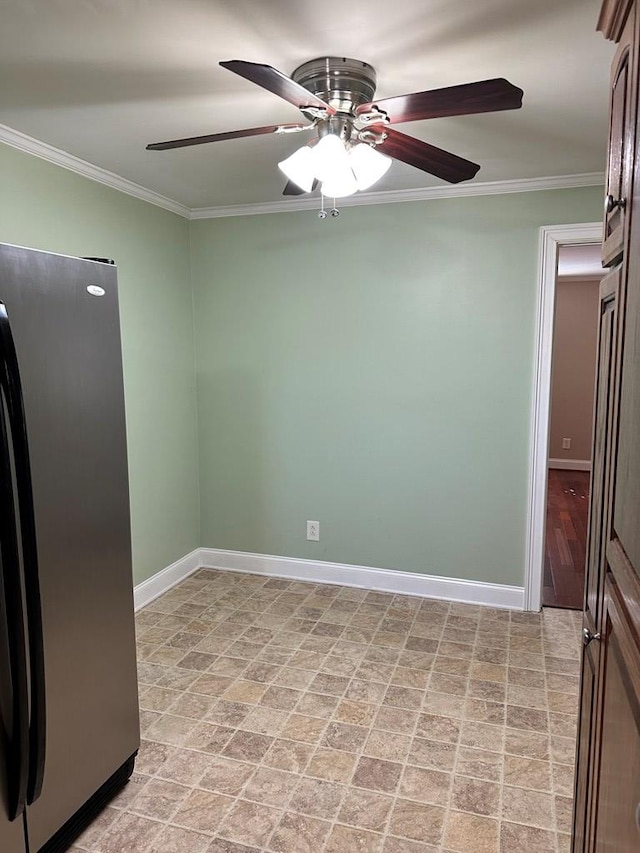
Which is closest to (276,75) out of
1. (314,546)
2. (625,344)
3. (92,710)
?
(625,344)

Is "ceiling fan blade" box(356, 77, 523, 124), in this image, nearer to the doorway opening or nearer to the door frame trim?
the door frame trim

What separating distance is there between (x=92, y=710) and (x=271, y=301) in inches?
101

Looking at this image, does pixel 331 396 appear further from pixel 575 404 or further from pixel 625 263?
pixel 575 404

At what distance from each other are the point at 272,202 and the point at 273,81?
2.23 metres

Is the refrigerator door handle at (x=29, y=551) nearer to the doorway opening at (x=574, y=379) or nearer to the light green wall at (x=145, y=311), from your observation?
the light green wall at (x=145, y=311)

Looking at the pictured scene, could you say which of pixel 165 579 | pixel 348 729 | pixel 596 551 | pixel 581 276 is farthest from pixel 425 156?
pixel 581 276

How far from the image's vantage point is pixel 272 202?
361cm

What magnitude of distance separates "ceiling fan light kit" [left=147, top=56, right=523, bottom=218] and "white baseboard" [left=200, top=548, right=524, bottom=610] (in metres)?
2.40


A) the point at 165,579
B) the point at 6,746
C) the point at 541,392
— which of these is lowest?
the point at 165,579

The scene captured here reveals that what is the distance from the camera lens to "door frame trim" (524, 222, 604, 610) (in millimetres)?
3189

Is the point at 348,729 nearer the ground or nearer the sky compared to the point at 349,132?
nearer the ground

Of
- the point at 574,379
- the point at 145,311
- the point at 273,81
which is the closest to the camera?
the point at 273,81

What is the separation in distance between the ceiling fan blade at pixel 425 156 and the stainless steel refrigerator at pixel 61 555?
1006mm

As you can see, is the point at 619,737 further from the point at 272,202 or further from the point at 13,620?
the point at 272,202
